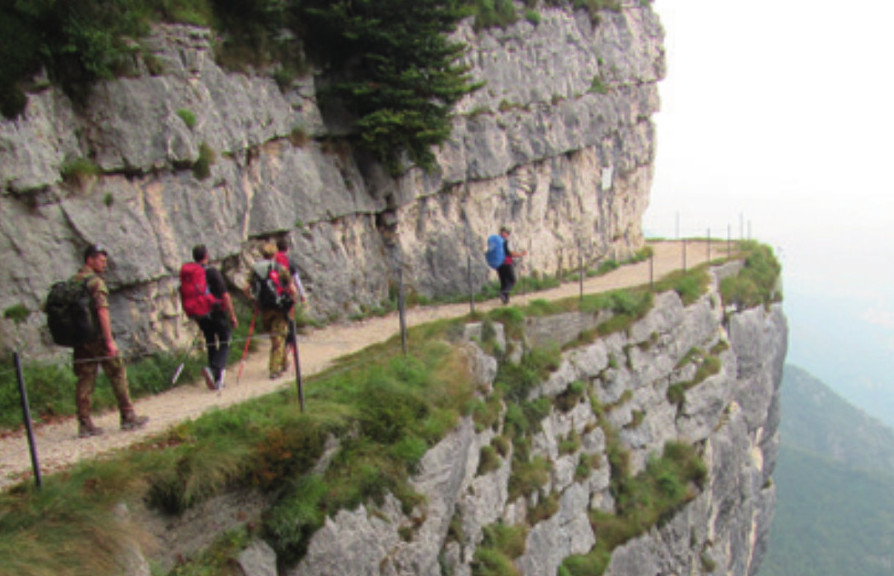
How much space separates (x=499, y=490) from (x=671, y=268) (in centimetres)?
1570

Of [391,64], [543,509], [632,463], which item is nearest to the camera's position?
[543,509]

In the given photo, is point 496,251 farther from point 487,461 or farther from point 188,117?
point 188,117

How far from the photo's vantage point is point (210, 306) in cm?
1085

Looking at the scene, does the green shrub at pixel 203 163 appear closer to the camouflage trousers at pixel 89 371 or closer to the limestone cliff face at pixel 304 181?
the limestone cliff face at pixel 304 181

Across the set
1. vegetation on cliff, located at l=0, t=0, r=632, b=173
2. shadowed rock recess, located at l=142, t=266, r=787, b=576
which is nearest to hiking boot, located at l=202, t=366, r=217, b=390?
shadowed rock recess, located at l=142, t=266, r=787, b=576

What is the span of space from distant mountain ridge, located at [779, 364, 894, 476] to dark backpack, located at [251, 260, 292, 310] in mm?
118536

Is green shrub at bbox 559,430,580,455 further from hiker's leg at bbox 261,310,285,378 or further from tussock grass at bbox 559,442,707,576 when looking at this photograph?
hiker's leg at bbox 261,310,285,378

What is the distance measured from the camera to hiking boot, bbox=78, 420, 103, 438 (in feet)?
29.7

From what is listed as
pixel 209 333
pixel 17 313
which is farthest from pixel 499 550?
pixel 17 313

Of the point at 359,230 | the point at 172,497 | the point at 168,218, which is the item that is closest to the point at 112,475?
the point at 172,497

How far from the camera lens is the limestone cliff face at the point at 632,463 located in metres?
9.99

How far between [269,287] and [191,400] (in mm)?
2181

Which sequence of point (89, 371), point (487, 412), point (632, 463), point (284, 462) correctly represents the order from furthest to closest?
1. point (632, 463)
2. point (487, 412)
3. point (89, 371)
4. point (284, 462)

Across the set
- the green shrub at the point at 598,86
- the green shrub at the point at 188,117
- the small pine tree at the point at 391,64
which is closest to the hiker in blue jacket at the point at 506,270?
the small pine tree at the point at 391,64
